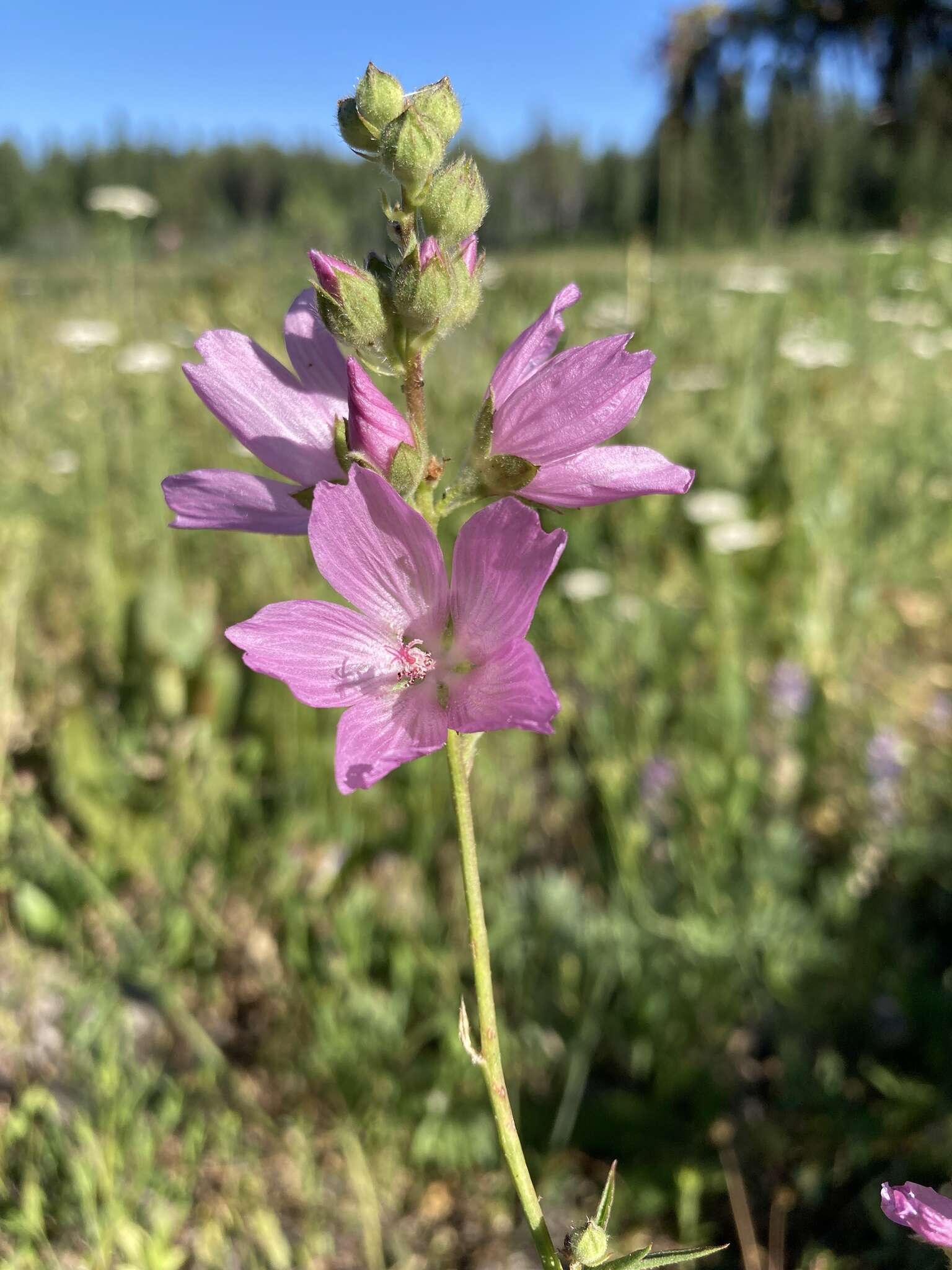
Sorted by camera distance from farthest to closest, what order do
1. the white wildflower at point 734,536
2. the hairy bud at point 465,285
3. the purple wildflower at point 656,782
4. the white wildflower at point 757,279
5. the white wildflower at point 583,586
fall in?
→ the white wildflower at point 757,279
the white wildflower at point 734,536
the white wildflower at point 583,586
the purple wildflower at point 656,782
the hairy bud at point 465,285

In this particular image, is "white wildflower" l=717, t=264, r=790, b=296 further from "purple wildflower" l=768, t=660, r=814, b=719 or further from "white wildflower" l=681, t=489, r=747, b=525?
"purple wildflower" l=768, t=660, r=814, b=719

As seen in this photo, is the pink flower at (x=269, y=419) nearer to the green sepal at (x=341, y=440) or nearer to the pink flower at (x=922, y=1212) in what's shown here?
the green sepal at (x=341, y=440)

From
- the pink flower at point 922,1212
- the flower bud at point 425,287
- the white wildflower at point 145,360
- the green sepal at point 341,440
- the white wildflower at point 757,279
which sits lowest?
the pink flower at point 922,1212

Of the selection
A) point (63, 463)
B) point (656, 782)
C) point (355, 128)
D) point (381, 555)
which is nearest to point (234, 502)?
point (381, 555)

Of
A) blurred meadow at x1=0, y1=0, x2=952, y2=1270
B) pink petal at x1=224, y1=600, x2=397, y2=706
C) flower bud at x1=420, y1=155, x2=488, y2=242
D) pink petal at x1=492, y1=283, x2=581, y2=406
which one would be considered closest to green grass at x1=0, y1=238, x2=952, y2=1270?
blurred meadow at x1=0, y1=0, x2=952, y2=1270

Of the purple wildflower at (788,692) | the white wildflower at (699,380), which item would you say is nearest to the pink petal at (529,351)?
the purple wildflower at (788,692)

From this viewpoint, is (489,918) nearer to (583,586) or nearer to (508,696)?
(583,586)

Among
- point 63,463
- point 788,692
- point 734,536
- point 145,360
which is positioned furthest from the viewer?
point 145,360
